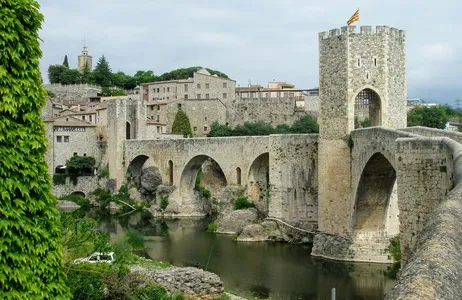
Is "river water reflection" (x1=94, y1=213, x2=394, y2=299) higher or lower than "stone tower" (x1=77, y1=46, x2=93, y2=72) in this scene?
lower

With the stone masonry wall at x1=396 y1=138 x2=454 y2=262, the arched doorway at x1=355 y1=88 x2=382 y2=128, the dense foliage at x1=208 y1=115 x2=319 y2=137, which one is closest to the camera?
the stone masonry wall at x1=396 y1=138 x2=454 y2=262

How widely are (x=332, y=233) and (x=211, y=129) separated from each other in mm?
30697

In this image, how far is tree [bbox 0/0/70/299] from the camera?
6945 millimetres

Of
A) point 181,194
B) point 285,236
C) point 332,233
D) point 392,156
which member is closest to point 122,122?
point 181,194

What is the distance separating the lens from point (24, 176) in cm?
715

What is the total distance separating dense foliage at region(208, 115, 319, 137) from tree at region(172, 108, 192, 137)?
231 centimetres

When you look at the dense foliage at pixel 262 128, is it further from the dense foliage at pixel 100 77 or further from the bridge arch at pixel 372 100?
the dense foliage at pixel 100 77

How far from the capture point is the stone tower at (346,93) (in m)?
21.6

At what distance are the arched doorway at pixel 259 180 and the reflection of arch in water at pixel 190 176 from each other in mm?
5403

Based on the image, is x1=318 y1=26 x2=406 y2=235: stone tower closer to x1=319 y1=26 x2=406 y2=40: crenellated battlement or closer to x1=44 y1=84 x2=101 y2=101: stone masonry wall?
x1=319 y1=26 x2=406 y2=40: crenellated battlement

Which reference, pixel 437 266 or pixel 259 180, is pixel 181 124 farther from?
pixel 437 266

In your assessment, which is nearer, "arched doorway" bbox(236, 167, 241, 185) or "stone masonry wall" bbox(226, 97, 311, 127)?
"arched doorway" bbox(236, 167, 241, 185)

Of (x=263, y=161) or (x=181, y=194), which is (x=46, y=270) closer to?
(x=263, y=161)

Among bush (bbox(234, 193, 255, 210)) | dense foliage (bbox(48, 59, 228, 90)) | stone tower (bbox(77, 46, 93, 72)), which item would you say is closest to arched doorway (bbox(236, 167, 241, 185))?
bush (bbox(234, 193, 255, 210))
